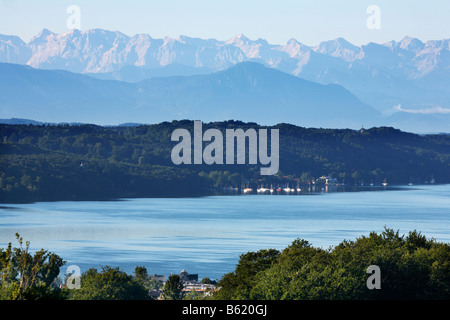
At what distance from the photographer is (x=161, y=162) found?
140m

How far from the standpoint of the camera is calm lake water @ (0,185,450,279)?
47.9 m

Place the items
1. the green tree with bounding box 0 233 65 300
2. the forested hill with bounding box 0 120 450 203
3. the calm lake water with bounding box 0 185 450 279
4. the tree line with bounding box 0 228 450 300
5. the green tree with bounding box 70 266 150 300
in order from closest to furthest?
the green tree with bounding box 0 233 65 300
the tree line with bounding box 0 228 450 300
the green tree with bounding box 70 266 150 300
the calm lake water with bounding box 0 185 450 279
the forested hill with bounding box 0 120 450 203

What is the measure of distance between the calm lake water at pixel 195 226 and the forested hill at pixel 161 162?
1002cm

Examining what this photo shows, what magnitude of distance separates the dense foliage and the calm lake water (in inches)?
609

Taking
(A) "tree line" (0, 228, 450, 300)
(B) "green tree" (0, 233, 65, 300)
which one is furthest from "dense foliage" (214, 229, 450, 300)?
(B) "green tree" (0, 233, 65, 300)

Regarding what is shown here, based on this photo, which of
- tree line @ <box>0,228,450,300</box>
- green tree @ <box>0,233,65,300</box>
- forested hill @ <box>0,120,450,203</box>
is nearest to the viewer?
green tree @ <box>0,233,65,300</box>

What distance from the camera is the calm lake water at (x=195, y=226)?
4791 centimetres

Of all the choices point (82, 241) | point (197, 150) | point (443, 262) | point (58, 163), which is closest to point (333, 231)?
point (82, 241)

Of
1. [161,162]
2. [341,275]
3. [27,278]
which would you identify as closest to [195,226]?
[341,275]

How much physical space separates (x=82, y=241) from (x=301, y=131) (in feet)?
404

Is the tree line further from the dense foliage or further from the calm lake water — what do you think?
the calm lake water

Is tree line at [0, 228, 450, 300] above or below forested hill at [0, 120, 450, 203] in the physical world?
below

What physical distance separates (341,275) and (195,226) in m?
48.0
